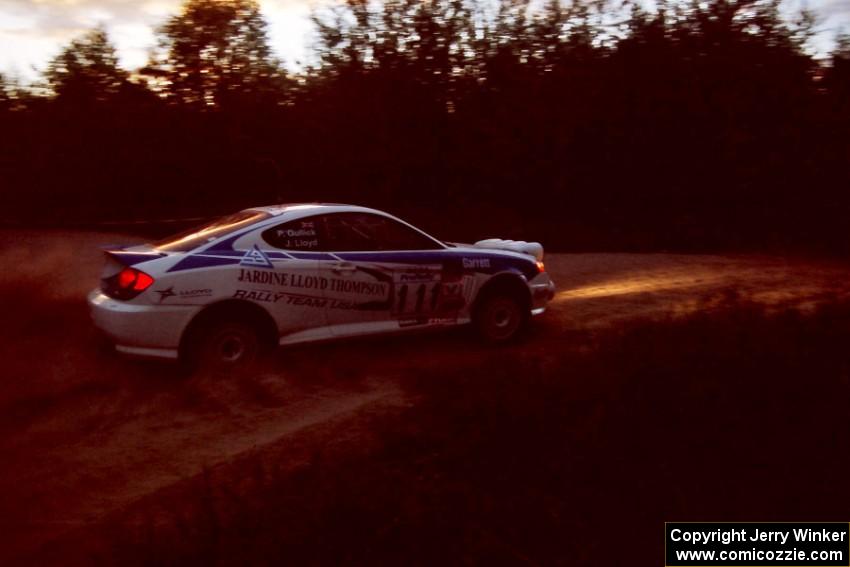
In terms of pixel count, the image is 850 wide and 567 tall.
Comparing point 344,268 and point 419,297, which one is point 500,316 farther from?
point 344,268

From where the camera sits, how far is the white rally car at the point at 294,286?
24.3ft

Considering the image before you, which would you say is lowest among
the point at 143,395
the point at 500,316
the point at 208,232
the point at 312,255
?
the point at 143,395

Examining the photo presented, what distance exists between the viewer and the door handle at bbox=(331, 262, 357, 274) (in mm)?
8109

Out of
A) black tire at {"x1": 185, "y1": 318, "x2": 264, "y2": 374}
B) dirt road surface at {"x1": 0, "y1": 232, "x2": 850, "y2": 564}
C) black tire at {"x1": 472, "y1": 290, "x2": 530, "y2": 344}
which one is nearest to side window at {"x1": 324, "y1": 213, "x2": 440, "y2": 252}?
black tire at {"x1": 472, "y1": 290, "x2": 530, "y2": 344}

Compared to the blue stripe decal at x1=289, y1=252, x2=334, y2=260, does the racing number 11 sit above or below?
below

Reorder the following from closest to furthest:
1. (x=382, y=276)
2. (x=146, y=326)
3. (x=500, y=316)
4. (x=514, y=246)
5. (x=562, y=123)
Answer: (x=146, y=326) < (x=382, y=276) < (x=500, y=316) < (x=514, y=246) < (x=562, y=123)

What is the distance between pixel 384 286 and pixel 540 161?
46.5ft

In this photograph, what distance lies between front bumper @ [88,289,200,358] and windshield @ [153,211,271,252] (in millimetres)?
584

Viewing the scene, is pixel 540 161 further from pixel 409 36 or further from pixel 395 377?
pixel 395 377

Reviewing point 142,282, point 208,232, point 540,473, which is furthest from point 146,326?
point 540,473

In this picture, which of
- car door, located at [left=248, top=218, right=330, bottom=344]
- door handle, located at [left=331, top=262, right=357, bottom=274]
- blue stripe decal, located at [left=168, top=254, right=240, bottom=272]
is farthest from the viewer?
door handle, located at [left=331, top=262, right=357, bottom=274]

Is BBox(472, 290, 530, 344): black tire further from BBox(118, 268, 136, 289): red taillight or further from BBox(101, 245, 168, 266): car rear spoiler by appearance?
BBox(118, 268, 136, 289): red taillight

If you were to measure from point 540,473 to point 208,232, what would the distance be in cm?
408

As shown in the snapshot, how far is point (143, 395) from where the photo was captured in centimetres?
739
